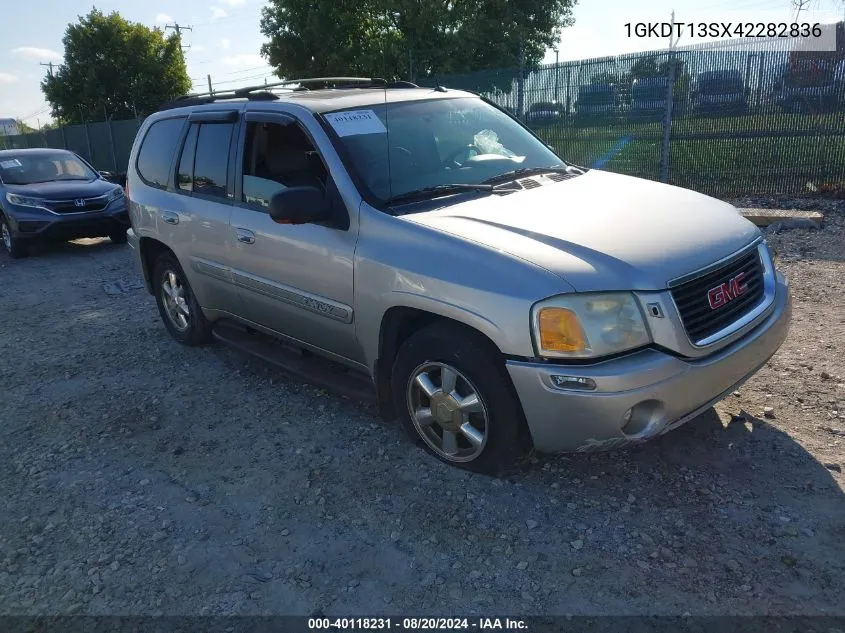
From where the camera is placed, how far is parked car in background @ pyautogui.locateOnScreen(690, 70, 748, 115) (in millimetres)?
10203

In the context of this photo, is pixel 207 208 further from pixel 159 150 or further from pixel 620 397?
pixel 620 397

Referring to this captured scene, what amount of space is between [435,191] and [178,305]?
112 inches

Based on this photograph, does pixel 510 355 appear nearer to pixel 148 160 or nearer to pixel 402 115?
pixel 402 115

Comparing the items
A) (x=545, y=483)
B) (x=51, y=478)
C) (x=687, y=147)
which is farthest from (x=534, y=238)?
(x=687, y=147)

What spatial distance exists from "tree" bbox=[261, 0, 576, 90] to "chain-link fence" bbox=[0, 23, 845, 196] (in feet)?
44.7


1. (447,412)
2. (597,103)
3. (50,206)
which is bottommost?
(447,412)

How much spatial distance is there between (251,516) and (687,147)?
956 cm

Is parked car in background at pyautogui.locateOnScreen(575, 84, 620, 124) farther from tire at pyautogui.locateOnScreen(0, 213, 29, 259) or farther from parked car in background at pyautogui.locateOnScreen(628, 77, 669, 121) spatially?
tire at pyautogui.locateOnScreen(0, 213, 29, 259)

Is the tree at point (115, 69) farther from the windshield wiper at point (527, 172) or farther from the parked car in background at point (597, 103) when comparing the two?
the windshield wiper at point (527, 172)

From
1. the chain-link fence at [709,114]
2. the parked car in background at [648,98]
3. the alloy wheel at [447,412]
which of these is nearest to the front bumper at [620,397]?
the alloy wheel at [447,412]

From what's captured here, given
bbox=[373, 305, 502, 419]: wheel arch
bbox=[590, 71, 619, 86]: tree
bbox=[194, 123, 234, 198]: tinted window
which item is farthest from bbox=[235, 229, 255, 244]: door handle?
bbox=[590, 71, 619, 86]: tree

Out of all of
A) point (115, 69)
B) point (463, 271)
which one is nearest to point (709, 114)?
point (463, 271)

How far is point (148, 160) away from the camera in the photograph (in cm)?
560

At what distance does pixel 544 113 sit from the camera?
12.1m
